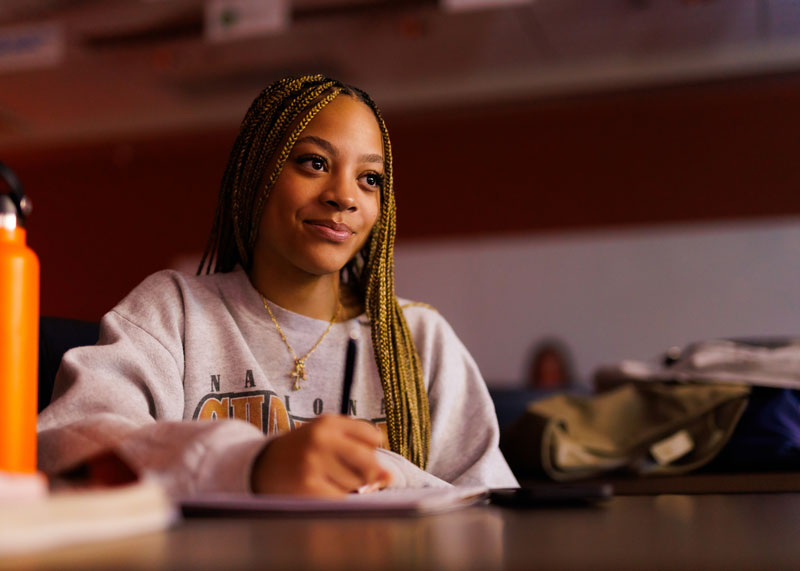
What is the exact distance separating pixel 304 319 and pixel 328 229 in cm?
13

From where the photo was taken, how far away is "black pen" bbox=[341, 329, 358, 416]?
105cm

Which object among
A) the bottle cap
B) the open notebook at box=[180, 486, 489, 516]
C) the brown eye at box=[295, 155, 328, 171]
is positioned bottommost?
the open notebook at box=[180, 486, 489, 516]

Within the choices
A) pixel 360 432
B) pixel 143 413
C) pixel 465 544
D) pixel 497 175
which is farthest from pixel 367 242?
pixel 497 175

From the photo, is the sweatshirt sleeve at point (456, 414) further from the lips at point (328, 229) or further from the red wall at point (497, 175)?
the red wall at point (497, 175)

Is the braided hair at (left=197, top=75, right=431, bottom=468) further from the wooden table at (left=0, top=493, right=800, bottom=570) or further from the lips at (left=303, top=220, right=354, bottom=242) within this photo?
the wooden table at (left=0, top=493, right=800, bottom=570)

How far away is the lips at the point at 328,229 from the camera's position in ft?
3.38

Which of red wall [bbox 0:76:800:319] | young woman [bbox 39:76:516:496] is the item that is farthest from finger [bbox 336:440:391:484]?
red wall [bbox 0:76:800:319]

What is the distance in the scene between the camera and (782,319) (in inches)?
151

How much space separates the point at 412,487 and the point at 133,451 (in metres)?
0.30

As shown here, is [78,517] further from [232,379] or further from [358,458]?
[232,379]

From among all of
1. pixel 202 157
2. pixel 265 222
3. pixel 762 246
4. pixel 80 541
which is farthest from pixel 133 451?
pixel 202 157

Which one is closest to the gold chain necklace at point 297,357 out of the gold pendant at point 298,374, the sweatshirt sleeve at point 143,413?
the gold pendant at point 298,374

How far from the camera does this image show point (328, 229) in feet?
3.39

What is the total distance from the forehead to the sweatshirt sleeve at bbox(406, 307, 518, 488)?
26 cm
